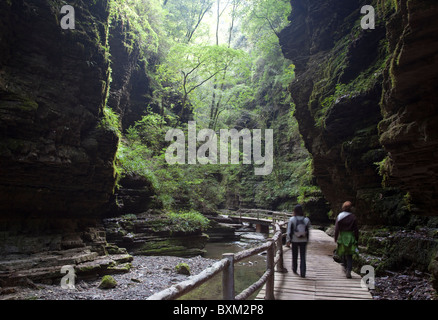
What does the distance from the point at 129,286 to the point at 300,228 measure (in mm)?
6034

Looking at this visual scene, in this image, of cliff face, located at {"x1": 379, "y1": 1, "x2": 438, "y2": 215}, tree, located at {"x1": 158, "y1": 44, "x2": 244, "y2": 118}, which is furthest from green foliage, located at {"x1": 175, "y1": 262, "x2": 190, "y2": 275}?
tree, located at {"x1": 158, "y1": 44, "x2": 244, "y2": 118}

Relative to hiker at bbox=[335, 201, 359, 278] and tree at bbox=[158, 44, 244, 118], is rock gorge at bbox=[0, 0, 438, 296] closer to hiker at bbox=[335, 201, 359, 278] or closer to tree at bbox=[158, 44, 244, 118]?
hiker at bbox=[335, 201, 359, 278]

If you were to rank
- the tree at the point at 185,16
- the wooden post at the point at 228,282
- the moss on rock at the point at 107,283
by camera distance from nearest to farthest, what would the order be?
the wooden post at the point at 228,282 < the moss on rock at the point at 107,283 < the tree at the point at 185,16

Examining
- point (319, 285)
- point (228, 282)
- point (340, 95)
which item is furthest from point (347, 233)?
point (340, 95)

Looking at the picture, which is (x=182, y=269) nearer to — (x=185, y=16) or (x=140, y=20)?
(x=140, y=20)

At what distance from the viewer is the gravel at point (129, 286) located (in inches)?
277

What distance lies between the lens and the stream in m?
8.70

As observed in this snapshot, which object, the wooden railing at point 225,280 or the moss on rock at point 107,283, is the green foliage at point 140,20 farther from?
the wooden railing at point 225,280

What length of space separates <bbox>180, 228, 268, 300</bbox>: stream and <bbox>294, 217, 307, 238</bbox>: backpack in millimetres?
4233

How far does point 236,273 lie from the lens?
36.3 feet

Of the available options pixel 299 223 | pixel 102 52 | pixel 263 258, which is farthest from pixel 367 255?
pixel 102 52

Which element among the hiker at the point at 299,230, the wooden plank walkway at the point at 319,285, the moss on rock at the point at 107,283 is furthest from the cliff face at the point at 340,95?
the moss on rock at the point at 107,283

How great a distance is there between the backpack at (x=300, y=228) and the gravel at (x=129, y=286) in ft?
16.0
